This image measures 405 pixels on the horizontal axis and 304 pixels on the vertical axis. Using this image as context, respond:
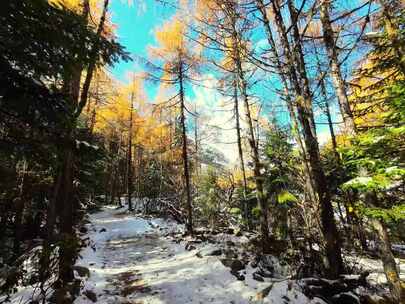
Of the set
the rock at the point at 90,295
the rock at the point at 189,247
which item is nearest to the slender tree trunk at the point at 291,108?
the rock at the point at 90,295

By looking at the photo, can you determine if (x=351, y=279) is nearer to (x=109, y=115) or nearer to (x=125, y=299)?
(x=125, y=299)

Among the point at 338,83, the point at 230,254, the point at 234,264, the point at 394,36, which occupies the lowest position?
the point at 234,264

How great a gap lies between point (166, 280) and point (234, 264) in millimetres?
1654

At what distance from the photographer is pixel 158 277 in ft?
23.5

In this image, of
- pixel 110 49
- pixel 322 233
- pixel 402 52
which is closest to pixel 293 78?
pixel 322 233

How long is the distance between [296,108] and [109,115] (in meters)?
21.9

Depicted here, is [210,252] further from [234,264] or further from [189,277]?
[189,277]

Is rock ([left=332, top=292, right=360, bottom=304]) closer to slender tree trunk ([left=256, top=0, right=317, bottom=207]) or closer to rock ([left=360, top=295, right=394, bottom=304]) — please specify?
rock ([left=360, top=295, right=394, bottom=304])

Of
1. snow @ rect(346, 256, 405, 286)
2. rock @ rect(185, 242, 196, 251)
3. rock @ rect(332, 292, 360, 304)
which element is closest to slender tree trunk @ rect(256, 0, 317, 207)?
rock @ rect(332, 292, 360, 304)

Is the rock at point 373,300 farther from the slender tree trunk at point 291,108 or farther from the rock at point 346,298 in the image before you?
the slender tree trunk at point 291,108

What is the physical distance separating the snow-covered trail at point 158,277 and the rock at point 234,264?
131 millimetres

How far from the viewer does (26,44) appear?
15.0 ft

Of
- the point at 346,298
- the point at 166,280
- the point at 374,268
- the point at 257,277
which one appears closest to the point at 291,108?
the point at 346,298

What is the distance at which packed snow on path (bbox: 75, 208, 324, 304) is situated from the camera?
5711 millimetres
